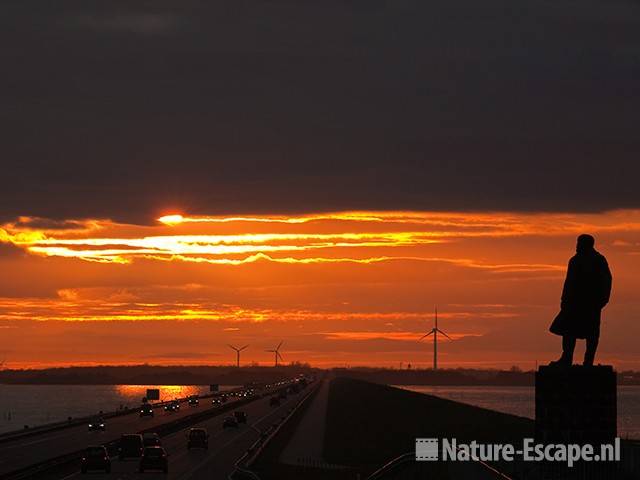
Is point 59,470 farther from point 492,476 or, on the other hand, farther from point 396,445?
point 492,476

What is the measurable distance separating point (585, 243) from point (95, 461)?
45.7 meters

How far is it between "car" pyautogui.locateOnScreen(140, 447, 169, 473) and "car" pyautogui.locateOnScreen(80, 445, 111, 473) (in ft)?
6.89

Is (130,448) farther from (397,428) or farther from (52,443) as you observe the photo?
(397,428)

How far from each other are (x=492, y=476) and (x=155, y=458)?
4014cm

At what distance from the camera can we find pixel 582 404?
3156cm

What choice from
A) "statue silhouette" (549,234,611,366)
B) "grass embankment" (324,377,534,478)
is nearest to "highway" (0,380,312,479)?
"grass embankment" (324,377,534,478)

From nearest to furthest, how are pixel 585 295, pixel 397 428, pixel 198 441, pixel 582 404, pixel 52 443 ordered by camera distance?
1. pixel 582 404
2. pixel 585 295
3. pixel 198 441
4. pixel 52 443
5. pixel 397 428

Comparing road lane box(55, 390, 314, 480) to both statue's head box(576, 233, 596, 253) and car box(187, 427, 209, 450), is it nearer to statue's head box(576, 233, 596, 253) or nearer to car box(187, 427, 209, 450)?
car box(187, 427, 209, 450)

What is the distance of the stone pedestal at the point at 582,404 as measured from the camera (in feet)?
103

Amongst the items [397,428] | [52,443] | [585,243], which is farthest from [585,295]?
[397,428]

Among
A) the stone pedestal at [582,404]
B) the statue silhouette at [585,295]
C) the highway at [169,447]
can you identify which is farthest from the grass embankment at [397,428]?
the stone pedestal at [582,404]

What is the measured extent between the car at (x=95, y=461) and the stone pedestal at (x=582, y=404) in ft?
149

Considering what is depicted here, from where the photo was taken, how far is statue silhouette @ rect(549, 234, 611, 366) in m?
33.6

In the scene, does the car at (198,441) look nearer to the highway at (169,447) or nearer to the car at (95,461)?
the highway at (169,447)
